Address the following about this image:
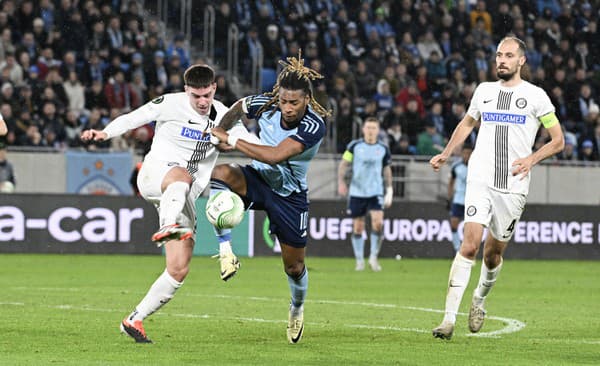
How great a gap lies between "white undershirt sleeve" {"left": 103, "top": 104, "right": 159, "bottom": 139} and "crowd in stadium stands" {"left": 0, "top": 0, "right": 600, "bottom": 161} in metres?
12.7

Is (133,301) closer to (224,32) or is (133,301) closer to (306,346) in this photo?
(306,346)

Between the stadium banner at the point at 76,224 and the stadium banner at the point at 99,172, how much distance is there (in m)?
1.21

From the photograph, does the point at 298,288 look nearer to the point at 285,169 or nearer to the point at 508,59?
the point at 285,169

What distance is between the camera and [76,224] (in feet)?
75.6

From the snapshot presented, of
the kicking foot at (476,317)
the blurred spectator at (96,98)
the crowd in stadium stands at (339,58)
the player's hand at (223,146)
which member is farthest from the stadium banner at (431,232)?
the player's hand at (223,146)

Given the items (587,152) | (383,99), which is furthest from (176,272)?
(587,152)

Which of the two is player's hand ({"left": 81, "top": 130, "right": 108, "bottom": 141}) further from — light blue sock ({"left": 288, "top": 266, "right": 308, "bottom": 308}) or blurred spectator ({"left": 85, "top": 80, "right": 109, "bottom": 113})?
blurred spectator ({"left": 85, "top": 80, "right": 109, "bottom": 113})

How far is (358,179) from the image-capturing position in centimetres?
2120

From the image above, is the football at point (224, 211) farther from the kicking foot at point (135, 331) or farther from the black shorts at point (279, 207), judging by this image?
the kicking foot at point (135, 331)

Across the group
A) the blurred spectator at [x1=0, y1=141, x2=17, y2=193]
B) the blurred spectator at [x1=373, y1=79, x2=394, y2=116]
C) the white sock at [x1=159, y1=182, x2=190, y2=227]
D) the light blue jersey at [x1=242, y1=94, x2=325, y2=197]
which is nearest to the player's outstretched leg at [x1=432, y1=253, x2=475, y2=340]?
the light blue jersey at [x1=242, y1=94, x2=325, y2=197]

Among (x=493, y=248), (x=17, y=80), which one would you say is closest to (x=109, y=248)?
(x=17, y=80)

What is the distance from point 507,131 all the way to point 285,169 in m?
1.96

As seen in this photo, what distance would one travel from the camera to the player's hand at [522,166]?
10.3 meters

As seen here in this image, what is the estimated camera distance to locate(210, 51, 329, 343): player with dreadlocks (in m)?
9.80
